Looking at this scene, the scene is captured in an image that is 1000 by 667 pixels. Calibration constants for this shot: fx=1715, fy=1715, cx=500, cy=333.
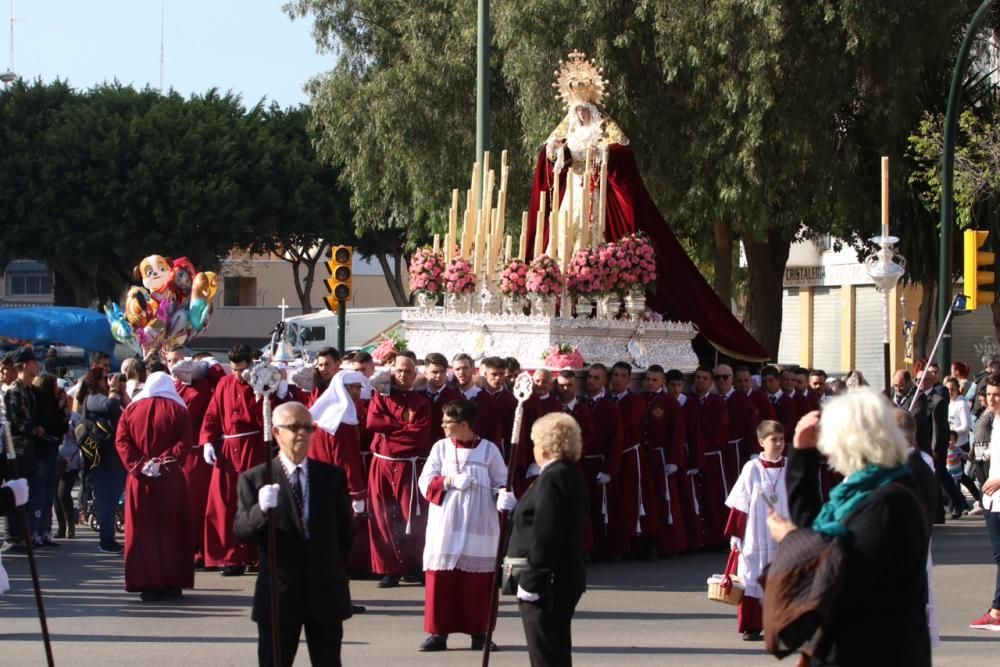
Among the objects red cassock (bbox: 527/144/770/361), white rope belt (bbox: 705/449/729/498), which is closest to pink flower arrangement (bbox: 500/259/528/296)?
red cassock (bbox: 527/144/770/361)

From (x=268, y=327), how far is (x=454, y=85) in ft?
136

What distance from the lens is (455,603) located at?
10.6m

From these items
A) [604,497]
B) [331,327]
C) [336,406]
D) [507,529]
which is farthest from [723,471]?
[331,327]

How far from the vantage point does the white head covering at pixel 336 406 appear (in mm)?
12734

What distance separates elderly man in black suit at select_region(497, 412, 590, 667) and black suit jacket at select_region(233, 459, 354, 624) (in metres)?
0.83

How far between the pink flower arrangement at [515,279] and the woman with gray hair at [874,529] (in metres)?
10.9

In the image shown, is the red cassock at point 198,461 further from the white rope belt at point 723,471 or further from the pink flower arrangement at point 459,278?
the white rope belt at point 723,471

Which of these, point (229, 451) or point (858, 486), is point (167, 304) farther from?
point (858, 486)

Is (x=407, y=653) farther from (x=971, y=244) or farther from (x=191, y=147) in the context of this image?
(x=191, y=147)

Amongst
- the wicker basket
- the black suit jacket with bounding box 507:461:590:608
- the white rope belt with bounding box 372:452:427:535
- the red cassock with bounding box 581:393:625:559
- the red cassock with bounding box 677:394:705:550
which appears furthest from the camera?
the red cassock with bounding box 677:394:705:550

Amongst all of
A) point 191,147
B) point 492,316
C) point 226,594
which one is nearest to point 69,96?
point 191,147

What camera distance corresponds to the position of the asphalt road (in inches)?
404

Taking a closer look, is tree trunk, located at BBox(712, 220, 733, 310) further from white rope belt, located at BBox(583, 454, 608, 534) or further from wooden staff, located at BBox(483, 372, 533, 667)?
wooden staff, located at BBox(483, 372, 533, 667)

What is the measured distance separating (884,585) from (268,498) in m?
2.95
